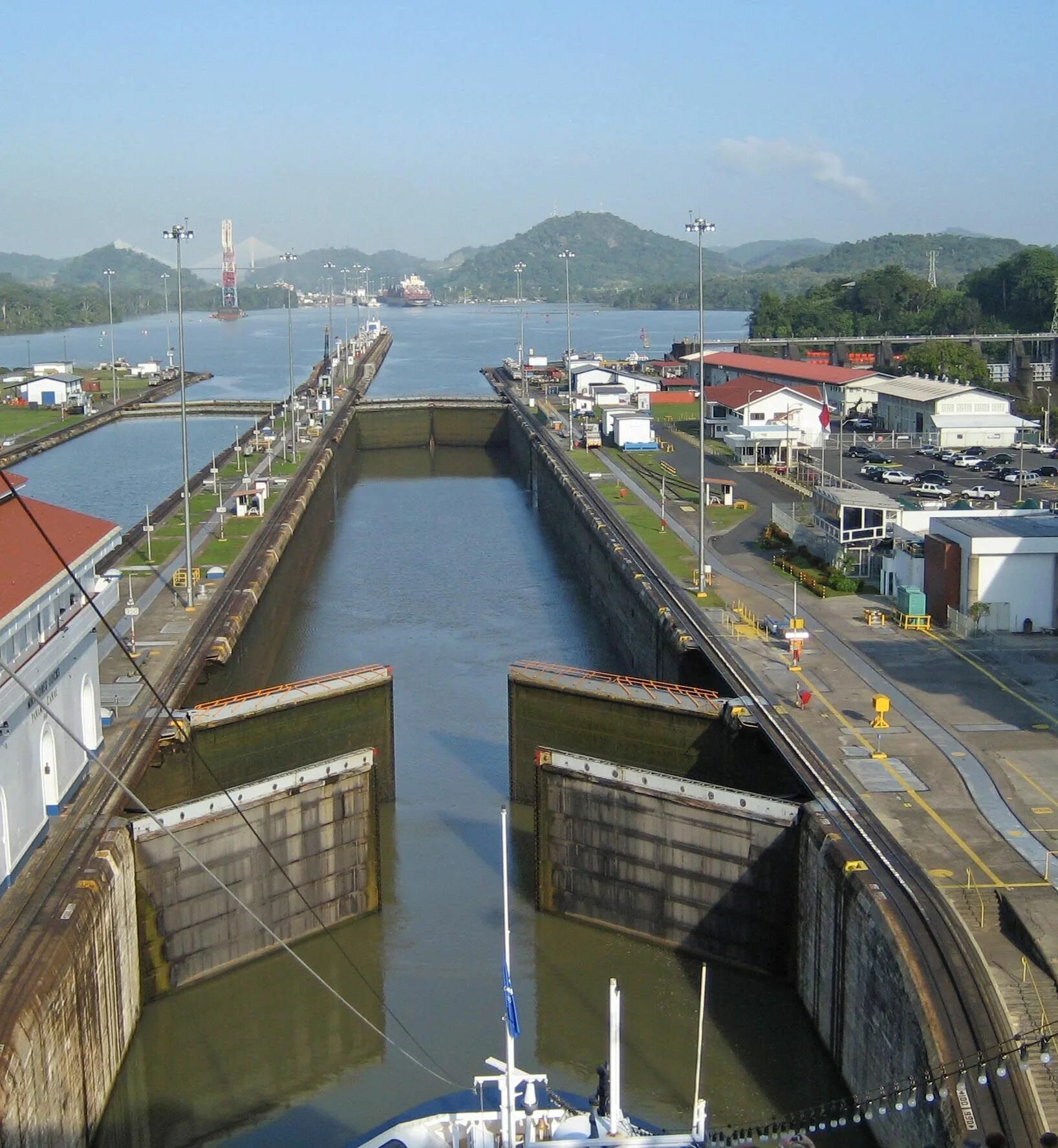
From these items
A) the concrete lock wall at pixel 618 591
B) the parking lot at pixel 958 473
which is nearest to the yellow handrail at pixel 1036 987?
the concrete lock wall at pixel 618 591

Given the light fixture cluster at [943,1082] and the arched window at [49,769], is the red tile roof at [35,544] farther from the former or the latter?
the light fixture cluster at [943,1082]

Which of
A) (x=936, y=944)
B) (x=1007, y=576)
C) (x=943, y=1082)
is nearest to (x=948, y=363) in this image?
(x=1007, y=576)

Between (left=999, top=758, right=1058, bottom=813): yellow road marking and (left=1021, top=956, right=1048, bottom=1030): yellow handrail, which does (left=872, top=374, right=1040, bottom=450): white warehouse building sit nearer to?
(left=999, top=758, right=1058, bottom=813): yellow road marking

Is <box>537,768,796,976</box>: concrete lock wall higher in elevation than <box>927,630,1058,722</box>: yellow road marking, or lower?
lower

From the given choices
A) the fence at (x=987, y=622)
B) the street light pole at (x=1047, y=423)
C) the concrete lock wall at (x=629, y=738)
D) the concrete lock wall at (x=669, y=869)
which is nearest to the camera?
the concrete lock wall at (x=669, y=869)

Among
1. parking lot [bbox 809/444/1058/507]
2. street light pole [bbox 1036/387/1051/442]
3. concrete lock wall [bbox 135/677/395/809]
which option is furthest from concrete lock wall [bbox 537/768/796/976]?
street light pole [bbox 1036/387/1051/442]

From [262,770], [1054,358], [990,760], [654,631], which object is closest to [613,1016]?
[990,760]

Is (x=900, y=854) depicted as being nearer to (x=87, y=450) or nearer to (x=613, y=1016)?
(x=613, y=1016)
